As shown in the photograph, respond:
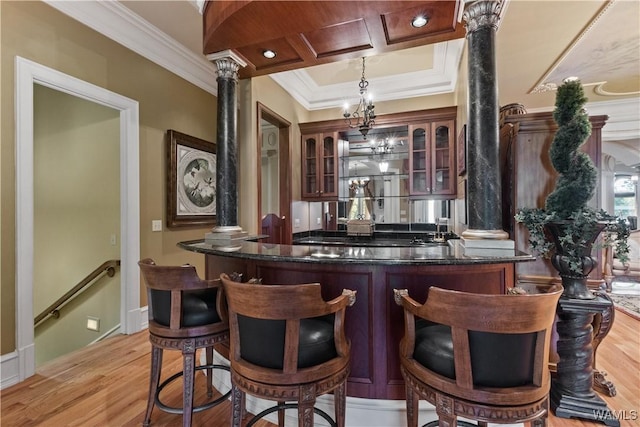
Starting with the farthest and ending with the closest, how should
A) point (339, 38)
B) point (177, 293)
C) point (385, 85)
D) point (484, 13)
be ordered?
1. point (385, 85)
2. point (339, 38)
3. point (484, 13)
4. point (177, 293)

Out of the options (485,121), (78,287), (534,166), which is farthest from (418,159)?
→ (78,287)

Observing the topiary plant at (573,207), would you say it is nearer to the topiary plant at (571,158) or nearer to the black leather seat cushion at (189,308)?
the topiary plant at (571,158)

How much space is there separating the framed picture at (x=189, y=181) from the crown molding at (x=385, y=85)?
139 centimetres

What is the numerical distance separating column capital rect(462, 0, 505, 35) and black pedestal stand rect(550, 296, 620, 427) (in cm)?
182

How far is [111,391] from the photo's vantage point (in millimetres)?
2105

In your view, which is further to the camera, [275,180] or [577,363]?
[275,180]

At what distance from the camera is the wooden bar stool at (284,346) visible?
1.13 m

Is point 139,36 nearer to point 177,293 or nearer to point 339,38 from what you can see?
point 339,38

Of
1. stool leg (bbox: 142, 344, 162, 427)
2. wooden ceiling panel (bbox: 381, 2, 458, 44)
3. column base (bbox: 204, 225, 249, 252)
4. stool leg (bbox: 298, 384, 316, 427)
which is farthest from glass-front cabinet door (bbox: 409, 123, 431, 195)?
stool leg (bbox: 142, 344, 162, 427)

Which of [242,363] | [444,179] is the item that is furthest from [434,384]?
[444,179]

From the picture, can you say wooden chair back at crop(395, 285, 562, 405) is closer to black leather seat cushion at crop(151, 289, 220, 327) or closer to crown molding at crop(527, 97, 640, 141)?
black leather seat cushion at crop(151, 289, 220, 327)

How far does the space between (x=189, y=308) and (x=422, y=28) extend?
8.19 feet

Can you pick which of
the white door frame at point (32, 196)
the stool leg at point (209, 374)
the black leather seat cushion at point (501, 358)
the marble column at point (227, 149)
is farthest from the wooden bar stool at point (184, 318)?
the white door frame at point (32, 196)

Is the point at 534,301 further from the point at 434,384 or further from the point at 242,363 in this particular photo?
the point at 242,363
